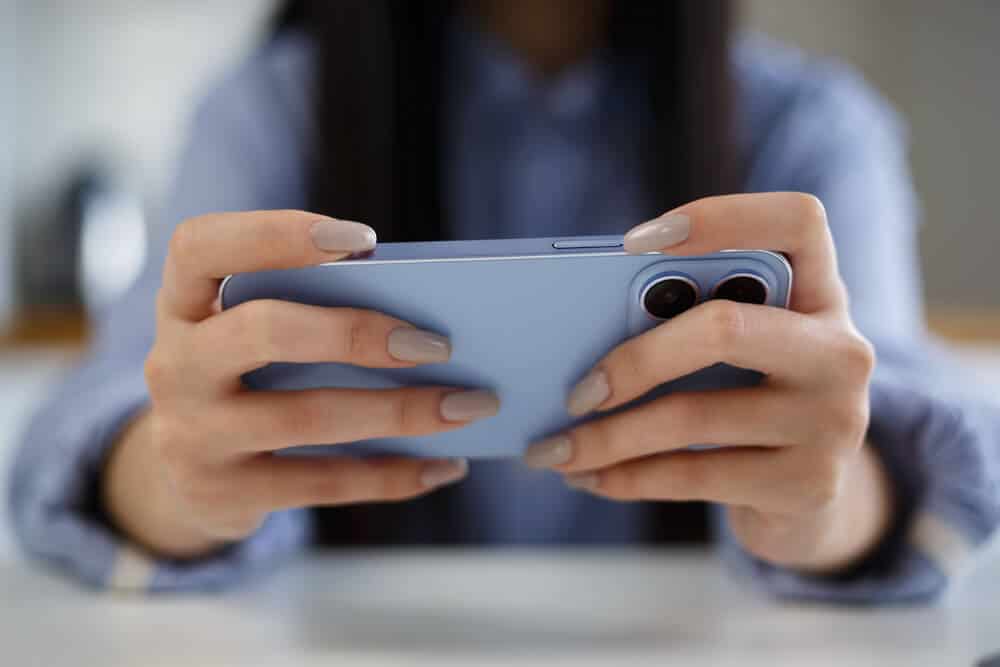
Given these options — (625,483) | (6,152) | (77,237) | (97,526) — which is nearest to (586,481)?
(625,483)

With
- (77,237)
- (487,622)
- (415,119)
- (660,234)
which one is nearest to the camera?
(660,234)

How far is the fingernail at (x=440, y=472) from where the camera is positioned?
36 centimetres

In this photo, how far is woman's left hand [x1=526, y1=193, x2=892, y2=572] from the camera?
0.27 metres

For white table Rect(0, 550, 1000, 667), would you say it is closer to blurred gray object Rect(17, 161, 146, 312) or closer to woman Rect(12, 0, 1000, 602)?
woman Rect(12, 0, 1000, 602)

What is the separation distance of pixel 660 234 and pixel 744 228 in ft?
0.08

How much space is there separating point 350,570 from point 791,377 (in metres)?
0.27

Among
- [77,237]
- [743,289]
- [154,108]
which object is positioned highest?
[154,108]

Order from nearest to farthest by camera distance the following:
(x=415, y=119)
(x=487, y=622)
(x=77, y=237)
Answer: (x=487, y=622) → (x=415, y=119) → (x=77, y=237)

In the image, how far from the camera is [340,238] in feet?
0.88

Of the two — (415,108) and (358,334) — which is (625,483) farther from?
(415,108)

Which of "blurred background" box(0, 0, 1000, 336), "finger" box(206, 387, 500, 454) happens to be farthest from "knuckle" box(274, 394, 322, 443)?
"blurred background" box(0, 0, 1000, 336)

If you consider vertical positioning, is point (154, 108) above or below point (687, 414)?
above

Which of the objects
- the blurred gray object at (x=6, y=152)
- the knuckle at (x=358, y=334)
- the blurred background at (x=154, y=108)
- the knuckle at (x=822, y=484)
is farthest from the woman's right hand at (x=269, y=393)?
the blurred gray object at (x=6, y=152)

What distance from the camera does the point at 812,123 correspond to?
66 centimetres
